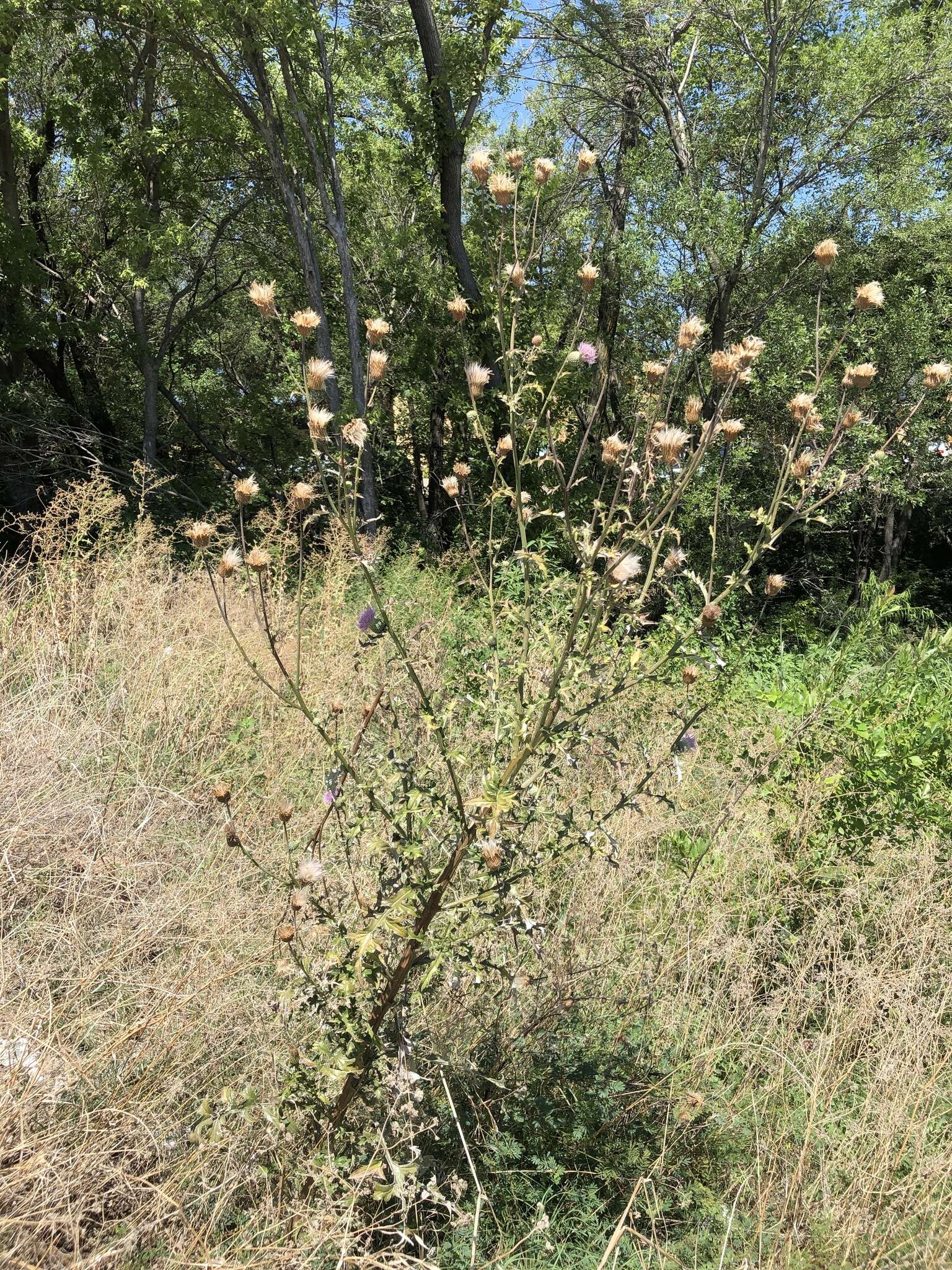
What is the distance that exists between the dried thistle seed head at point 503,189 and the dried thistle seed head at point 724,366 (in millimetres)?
476

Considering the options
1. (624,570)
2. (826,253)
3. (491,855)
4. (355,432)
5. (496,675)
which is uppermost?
(826,253)

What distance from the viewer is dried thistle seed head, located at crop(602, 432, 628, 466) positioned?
5.19 feet

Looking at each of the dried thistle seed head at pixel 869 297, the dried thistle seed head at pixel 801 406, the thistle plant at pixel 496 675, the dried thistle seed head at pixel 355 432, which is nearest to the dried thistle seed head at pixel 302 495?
the thistle plant at pixel 496 675

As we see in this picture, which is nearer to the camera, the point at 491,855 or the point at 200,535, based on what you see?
the point at 491,855

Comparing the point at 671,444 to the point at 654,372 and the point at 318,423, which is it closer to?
the point at 654,372

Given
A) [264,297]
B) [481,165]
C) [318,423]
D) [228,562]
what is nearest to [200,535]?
[228,562]

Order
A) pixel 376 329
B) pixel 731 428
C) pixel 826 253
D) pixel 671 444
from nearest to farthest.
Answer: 1. pixel 671 444
2. pixel 376 329
3. pixel 731 428
4. pixel 826 253

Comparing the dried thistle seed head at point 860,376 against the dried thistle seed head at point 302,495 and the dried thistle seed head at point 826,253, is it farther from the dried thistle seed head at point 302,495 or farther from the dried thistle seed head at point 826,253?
the dried thistle seed head at point 302,495

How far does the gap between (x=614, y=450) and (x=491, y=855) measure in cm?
73

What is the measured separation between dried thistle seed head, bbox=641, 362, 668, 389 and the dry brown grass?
1.30 metres

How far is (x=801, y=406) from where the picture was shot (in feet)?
5.48

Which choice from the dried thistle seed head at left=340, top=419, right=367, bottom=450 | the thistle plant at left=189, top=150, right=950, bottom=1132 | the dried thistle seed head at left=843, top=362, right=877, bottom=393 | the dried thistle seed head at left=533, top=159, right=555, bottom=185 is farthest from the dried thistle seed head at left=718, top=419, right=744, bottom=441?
the dried thistle seed head at left=340, top=419, right=367, bottom=450

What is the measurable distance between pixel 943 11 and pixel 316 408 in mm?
9820

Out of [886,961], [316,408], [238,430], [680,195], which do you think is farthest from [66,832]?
[238,430]
